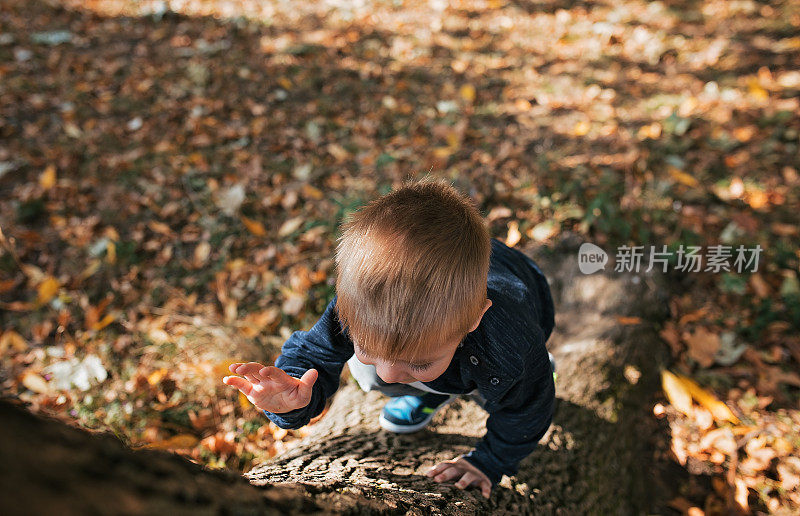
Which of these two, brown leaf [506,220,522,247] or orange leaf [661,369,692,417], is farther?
brown leaf [506,220,522,247]

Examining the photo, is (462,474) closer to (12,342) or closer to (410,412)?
(410,412)

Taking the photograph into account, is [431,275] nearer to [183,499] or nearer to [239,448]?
[183,499]

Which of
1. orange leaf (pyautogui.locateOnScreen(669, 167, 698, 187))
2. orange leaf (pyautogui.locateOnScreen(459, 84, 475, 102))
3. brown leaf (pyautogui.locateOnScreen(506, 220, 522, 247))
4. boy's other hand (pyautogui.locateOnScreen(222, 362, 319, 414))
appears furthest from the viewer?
orange leaf (pyautogui.locateOnScreen(459, 84, 475, 102))

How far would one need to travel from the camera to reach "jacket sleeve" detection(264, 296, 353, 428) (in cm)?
139

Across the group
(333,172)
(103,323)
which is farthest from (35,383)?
(333,172)

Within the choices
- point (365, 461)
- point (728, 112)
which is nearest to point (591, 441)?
point (365, 461)

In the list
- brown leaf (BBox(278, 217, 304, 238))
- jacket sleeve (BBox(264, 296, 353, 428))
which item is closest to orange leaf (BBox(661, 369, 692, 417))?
jacket sleeve (BBox(264, 296, 353, 428))

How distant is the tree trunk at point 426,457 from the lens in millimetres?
425

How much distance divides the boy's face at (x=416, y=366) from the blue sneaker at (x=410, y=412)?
1.74 ft

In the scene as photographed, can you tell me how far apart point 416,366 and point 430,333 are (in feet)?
0.44

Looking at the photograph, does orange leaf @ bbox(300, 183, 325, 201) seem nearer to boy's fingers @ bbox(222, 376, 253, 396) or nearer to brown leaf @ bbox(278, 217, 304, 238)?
brown leaf @ bbox(278, 217, 304, 238)

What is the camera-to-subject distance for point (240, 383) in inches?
44.1

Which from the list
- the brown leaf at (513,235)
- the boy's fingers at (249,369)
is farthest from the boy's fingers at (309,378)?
the brown leaf at (513,235)

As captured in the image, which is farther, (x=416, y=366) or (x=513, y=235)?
(x=513, y=235)
